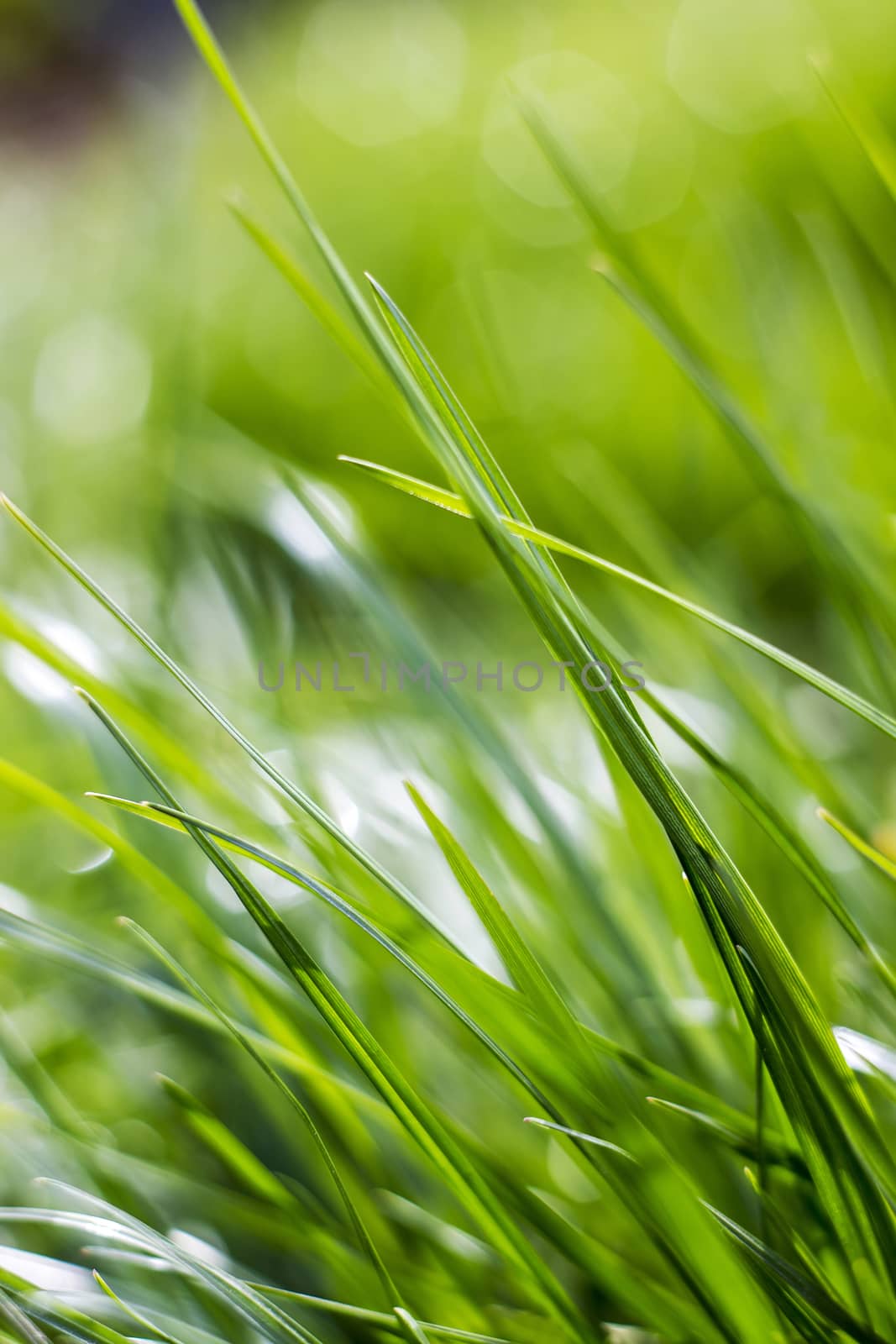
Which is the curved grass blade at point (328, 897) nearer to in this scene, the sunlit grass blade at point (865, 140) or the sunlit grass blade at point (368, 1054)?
the sunlit grass blade at point (368, 1054)

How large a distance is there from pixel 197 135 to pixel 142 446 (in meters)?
0.71

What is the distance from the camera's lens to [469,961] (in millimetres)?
139

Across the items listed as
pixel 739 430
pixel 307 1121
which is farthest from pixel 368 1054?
pixel 739 430

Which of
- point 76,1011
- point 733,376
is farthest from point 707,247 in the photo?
point 76,1011

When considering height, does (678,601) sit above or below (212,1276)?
above

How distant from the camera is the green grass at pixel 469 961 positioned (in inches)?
5.1

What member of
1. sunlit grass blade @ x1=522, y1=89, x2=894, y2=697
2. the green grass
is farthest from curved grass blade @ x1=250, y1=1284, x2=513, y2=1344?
sunlit grass blade @ x1=522, y1=89, x2=894, y2=697

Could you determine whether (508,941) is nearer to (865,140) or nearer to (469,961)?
(469,961)

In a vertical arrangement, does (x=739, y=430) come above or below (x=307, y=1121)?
above

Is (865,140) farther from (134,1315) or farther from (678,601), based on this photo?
(134,1315)

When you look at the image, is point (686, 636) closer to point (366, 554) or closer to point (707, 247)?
point (366, 554)

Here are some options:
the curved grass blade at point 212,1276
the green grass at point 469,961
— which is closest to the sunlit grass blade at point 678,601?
the green grass at point 469,961

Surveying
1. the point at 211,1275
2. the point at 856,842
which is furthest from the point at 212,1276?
the point at 856,842

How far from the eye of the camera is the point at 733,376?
35 cm
